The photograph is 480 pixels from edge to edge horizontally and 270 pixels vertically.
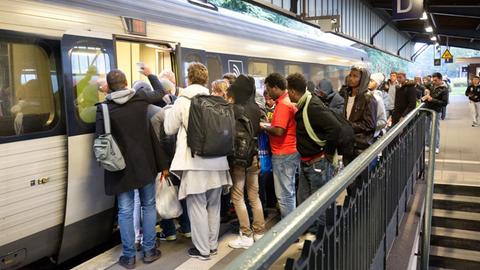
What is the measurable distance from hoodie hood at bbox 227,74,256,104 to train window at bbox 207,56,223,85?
7.67 ft

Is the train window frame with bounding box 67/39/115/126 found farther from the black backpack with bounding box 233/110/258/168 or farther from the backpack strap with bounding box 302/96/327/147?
the backpack strap with bounding box 302/96/327/147

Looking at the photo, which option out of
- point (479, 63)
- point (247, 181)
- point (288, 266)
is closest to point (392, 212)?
point (247, 181)

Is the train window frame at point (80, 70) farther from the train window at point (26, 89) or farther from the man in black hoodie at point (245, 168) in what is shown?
the man in black hoodie at point (245, 168)

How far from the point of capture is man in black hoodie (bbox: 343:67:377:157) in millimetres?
4535

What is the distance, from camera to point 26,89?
3688mm

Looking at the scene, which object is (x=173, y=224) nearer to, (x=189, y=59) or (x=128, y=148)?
(x=128, y=148)

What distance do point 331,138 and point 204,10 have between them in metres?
3.39

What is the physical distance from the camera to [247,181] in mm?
4531

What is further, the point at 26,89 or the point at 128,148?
the point at 128,148

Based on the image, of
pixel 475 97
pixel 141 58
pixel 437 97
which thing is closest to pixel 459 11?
pixel 475 97

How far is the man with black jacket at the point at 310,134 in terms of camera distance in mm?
3971

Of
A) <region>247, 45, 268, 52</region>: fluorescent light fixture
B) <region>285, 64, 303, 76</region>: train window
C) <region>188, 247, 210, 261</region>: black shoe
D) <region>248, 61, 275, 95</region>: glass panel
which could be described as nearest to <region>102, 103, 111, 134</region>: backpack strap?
<region>188, 247, 210, 261</region>: black shoe

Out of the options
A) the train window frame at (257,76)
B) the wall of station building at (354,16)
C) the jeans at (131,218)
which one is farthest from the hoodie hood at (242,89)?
the wall of station building at (354,16)

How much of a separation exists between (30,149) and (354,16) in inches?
689
